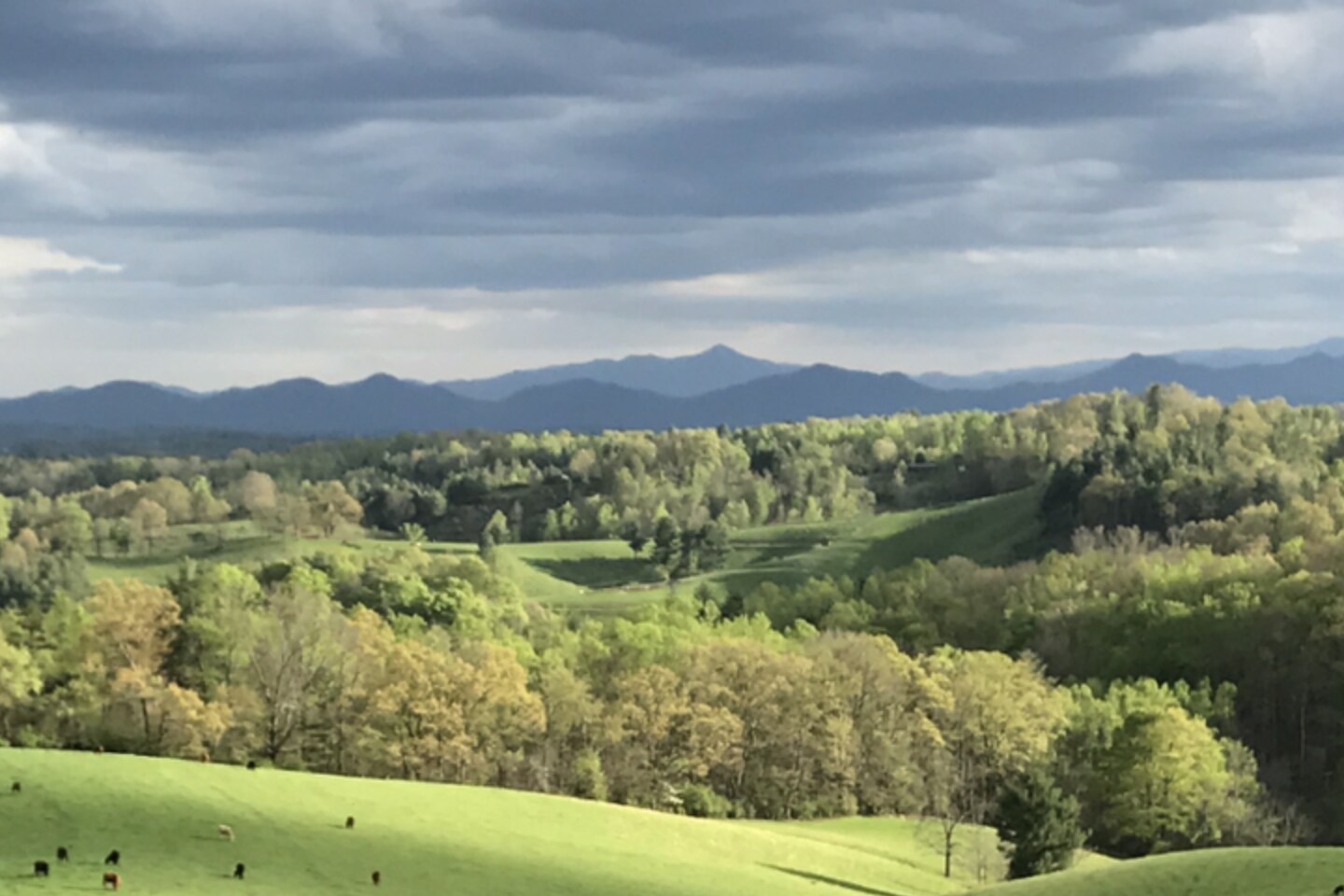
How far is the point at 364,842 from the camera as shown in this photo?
4712 cm

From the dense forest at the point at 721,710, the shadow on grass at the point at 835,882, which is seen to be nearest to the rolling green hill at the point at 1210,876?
the shadow on grass at the point at 835,882

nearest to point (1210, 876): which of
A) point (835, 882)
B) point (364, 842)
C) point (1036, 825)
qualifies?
point (835, 882)

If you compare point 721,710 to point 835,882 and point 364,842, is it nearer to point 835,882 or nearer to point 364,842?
point 835,882

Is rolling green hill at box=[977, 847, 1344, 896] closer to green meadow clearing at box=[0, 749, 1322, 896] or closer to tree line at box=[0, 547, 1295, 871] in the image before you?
green meadow clearing at box=[0, 749, 1322, 896]

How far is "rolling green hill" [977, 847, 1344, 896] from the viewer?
4084 cm

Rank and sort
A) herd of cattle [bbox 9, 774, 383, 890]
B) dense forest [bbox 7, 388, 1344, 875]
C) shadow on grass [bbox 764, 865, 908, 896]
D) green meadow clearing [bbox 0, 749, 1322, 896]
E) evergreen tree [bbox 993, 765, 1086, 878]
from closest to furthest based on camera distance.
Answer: herd of cattle [bbox 9, 774, 383, 890] < green meadow clearing [bbox 0, 749, 1322, 896] < shadow on grass [bbox 764, 865, 908, 896] < evergreen tree [bbox 993, 765, 1086, 878] < dense forest [bbox 7, 388, 1344, 875]

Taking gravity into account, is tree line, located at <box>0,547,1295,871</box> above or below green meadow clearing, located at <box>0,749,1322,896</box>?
below

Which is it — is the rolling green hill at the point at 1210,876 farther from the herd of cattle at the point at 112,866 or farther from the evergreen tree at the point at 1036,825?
the herd of cattle at the point at 112,866

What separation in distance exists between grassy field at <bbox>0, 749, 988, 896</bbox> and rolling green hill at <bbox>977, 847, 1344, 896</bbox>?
913 cm

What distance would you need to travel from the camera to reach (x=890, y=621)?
13962 cm

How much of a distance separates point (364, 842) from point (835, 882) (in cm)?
1920

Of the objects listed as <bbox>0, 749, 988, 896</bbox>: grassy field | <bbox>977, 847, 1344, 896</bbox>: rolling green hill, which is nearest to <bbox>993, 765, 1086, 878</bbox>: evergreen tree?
<bbox>0, 749, 988, 896</bbox>: grassy field

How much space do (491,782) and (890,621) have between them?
63563 mm

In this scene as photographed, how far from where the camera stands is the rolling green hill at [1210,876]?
40.8 m
